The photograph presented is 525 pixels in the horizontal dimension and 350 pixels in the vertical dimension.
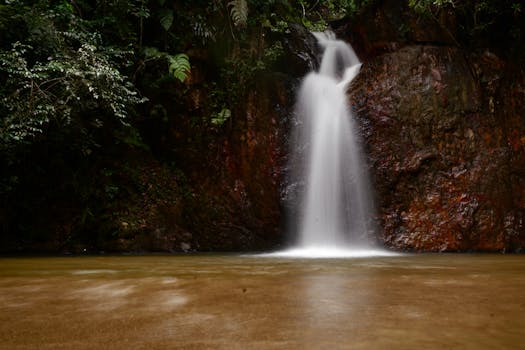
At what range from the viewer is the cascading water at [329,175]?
6.94 meters

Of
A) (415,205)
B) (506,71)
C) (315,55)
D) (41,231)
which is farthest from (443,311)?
(315,55)

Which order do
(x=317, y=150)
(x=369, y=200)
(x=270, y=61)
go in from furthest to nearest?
(x=270, y=61), (x=317, y=150), (x=369, y=200)

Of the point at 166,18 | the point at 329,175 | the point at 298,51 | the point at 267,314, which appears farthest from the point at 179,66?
the point at 267,314

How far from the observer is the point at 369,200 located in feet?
23.4

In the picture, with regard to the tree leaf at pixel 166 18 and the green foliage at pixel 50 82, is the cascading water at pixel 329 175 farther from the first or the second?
the green foliage at pixel 50 82

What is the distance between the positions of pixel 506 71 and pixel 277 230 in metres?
5.47

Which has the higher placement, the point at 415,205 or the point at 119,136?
the point at 119,136

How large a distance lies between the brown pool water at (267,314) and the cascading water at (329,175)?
14.2ft

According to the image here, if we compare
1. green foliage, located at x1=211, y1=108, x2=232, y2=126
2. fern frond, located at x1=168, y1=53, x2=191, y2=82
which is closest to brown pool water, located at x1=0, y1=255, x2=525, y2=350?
fern frond, located at x1=168, y1=53, x2=191, y2=82

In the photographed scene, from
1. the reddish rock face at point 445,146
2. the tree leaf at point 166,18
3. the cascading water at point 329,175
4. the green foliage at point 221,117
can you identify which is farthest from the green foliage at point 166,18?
the reddish rock face at point 445,146

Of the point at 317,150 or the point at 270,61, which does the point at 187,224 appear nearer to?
the point at 317,150

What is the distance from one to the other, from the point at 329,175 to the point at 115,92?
4.23m

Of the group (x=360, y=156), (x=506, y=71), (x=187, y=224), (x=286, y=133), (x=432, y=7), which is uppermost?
(x=432, y=7)

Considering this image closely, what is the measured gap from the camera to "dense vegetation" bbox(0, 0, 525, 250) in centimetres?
598
